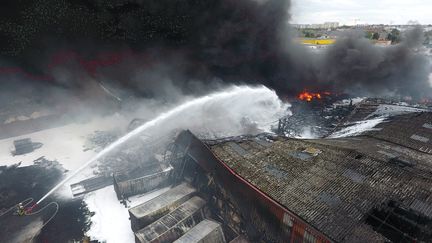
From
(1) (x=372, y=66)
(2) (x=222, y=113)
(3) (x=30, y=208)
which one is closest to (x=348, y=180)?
(2) (x=222, y=113)

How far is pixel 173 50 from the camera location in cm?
4347

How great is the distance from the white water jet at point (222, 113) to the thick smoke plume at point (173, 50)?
321cm

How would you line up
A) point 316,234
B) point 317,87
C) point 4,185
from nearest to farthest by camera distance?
point 316,234 → point 4,185 → point 317,87

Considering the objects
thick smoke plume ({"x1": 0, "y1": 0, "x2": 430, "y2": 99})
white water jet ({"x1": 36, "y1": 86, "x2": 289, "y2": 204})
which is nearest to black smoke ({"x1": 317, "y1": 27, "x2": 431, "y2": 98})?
thick smoke plume ({"x1": 0, "y1": 0, "x2": 430, "y2": 99})

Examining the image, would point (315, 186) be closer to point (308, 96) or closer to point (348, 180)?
point (348, 180)

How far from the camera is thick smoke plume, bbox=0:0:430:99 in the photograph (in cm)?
3669

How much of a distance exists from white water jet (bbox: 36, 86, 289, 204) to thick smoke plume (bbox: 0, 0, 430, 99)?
3.21m

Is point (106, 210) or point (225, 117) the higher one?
point (225, 117)

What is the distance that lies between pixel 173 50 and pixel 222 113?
14.2 meters

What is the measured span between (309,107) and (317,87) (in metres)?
7.77

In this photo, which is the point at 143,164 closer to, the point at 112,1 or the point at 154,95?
the point at 154,95

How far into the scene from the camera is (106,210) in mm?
22781

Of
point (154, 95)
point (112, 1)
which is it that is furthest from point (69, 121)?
point (112, 1)

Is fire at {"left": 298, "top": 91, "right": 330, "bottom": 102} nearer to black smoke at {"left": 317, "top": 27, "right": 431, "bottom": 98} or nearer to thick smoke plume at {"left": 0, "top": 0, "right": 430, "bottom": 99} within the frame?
thick smoke plume at {"left": 0, "top": 0, "right": 430, "bottom": 99}
